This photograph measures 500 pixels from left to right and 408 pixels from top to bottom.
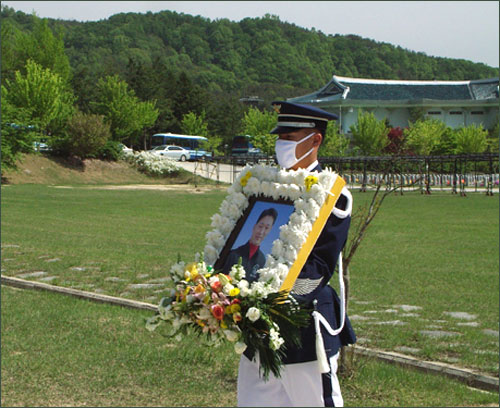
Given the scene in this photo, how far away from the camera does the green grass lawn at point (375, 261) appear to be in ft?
23.2

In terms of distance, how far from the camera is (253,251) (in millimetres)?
3227

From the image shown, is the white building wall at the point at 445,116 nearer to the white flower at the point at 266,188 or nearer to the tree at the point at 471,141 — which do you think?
the tree at the point at 471,141

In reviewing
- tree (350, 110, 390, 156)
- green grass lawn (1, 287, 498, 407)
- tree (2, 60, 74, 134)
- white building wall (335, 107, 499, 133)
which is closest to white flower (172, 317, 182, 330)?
green grass lawn (1, 287, 498, 407)

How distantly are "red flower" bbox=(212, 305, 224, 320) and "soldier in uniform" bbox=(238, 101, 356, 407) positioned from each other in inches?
11.6

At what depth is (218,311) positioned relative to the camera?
2.87m

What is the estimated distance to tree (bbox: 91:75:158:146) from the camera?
56.6 m

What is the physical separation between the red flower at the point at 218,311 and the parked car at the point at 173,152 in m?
56.5

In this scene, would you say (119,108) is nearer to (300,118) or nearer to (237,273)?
A: (300,118)

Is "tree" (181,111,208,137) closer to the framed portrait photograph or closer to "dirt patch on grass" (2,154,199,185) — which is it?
"dirt patch on grass" (2,154,199,185)

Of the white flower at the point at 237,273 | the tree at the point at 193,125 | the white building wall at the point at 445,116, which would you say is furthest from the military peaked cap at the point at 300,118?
the white building wall at the point at 445,116

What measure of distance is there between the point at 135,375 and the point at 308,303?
2.84 m

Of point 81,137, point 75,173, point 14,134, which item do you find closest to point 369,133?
point 81,137

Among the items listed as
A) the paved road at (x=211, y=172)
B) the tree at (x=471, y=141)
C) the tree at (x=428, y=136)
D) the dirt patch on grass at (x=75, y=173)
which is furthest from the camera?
the tree at (x=471, y=141)

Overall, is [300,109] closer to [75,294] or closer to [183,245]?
[75,294]
